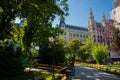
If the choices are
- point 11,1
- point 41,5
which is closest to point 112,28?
point 41,5

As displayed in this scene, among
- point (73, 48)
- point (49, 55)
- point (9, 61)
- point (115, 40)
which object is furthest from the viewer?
point (73, 48)

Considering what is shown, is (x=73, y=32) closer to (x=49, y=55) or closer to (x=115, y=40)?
(x=49, y=55)

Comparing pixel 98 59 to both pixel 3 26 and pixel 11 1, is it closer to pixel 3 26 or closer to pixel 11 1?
pixel 3 26

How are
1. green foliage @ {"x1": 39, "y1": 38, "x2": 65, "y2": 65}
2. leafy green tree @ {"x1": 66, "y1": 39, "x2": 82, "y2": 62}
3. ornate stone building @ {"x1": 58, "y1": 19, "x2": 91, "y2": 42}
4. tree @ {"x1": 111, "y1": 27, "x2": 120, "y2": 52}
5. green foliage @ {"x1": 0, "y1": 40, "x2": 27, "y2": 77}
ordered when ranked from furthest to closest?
1. ornate stone building @ {"x1": 58, "y1": 19, "x2": 91, "y2": 42}
2. leafy green tree @ {"x1": 66, "y1": 39, "x2": 82, "y2": 62}
3. green foliage @ {"x1": 39, "y1": 38, "x2": 65, "y2": 65}
4. tree @ {"x1": 111, "y1": 27, "x2": 120, "y2": 52}
5. green foliage @ {"x1": 0, "y1": 40, "x2": 27, "y2": 77}

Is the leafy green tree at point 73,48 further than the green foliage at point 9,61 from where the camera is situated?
Yes

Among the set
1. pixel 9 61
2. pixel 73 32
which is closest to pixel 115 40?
pixel 9 61

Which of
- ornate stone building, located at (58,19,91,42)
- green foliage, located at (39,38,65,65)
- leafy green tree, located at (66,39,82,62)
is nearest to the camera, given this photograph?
green foliage, located at (39,38,65,65)

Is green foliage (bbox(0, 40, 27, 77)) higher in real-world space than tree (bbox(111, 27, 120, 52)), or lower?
lower

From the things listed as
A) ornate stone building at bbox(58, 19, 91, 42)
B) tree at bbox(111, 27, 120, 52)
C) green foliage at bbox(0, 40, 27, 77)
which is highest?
ornate stone building at bbox(58, 19, 91, 42)

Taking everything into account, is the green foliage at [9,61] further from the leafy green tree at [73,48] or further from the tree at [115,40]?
the leafy green tree at [73,48]

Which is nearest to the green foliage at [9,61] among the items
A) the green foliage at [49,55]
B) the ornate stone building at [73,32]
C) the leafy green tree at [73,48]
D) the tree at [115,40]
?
the tree at [115,40]

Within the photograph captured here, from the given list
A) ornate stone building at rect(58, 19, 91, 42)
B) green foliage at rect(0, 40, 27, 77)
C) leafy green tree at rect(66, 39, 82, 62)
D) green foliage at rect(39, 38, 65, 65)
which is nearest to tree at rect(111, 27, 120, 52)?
green foliage at rect(0, 40, 27, 77)

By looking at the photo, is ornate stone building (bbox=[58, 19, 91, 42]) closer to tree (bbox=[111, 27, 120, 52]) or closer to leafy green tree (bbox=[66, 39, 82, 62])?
leafy green tree (bbox=[66, 39, 82, 62])

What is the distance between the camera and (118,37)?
A: 23531 mm
